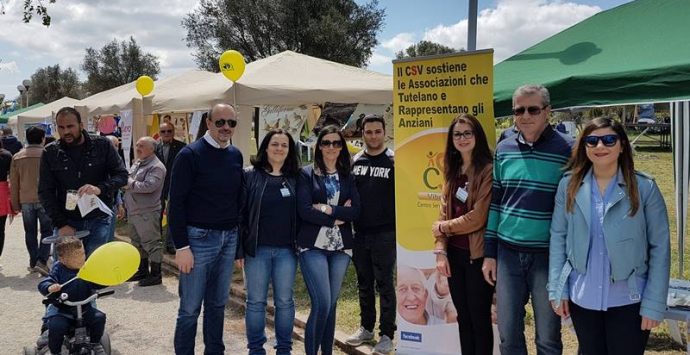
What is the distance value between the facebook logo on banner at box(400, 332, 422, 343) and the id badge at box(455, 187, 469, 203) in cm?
124

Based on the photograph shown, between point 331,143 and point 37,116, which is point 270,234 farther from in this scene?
point 37,116

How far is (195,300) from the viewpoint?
11.6ft

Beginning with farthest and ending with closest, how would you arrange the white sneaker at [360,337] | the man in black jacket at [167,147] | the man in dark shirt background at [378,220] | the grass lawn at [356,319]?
1. the man in black jacket at [167,147]
2. the white sneaker at [360,337]
3. the grass lawn at [356,319]
4. the man in dark shirt background at [378,220]

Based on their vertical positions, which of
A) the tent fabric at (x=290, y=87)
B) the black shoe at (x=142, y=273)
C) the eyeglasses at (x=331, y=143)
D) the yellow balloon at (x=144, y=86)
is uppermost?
the yellow balloon at (x=144, y=86)

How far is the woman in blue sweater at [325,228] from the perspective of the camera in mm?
3531

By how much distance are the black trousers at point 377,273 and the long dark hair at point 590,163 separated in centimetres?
172

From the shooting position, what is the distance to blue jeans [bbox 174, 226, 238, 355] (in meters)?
3.47

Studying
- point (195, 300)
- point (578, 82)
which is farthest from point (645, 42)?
point (195, 300)

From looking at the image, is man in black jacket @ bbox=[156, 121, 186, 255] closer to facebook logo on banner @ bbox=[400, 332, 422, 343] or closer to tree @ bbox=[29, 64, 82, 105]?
facebook logo on banner @ bbox=[400, 332, 422, 343]

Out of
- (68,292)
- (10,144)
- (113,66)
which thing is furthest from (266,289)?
(113,66)

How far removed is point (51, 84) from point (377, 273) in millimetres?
52290

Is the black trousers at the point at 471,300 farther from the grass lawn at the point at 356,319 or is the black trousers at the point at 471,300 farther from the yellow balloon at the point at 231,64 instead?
the yellow balloon at the point at 231,64

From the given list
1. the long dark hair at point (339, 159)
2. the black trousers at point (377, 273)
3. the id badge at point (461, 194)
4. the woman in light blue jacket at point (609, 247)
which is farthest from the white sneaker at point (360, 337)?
the woman in light blue jacket at point (609, 247)

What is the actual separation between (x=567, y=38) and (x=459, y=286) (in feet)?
6.20
